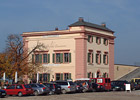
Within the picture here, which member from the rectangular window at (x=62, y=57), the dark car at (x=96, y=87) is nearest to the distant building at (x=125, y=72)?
the rectangular window at (x=62, y=57)

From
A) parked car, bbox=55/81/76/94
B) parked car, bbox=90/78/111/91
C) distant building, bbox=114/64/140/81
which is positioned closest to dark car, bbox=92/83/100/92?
parked car, bbox=90/78/111/91

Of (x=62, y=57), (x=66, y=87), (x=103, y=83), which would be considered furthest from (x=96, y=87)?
(x=62, y=57)

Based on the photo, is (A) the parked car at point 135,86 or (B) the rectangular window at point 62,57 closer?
(A) the parked car at point 135,86

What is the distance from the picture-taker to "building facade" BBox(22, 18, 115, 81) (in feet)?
214

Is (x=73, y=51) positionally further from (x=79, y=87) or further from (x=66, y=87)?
(x=66, y=87)

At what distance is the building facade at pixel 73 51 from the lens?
214ft

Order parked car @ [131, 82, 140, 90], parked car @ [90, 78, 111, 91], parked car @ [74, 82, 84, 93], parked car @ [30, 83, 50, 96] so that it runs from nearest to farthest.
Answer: parked car @ [30, 83, 50, 96] → parked car @ [74, 82, 84, 93] → parked car @ [90, 78, 111, 91] → parked car @ [131, 82, 140, 90]

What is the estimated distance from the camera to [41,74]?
2729 inches

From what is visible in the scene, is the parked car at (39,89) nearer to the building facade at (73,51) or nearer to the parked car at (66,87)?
the parked car at (66,87)

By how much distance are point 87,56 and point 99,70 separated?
585 centimetres

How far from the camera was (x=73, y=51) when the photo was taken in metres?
65.8

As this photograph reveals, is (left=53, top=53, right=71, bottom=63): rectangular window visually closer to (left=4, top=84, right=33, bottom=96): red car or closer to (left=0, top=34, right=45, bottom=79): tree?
(left=0, top=34, right=45, bottom=79): tree

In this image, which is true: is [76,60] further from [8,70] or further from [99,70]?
[8,70]

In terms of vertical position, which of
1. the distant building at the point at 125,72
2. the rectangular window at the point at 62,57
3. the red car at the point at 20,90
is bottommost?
the red car at the point at 20,90
